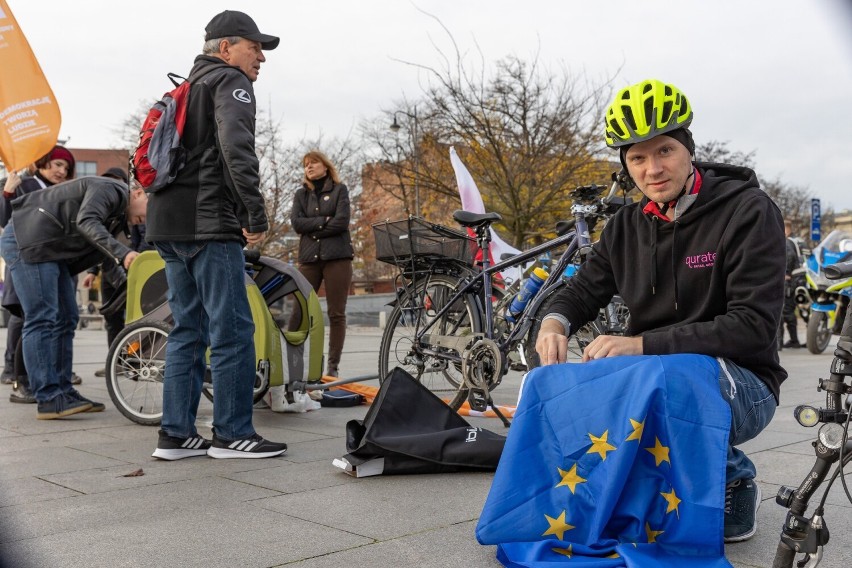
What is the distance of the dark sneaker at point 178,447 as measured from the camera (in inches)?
183

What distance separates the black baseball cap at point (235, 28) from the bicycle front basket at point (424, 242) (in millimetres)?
1602

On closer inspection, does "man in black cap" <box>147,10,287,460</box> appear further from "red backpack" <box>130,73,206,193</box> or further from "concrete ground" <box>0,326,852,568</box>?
"concrete ground" <box>0,326,852,568</box>

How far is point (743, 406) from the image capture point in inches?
110

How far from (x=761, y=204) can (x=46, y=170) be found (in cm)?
601

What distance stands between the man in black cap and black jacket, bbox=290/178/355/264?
3.14 meters

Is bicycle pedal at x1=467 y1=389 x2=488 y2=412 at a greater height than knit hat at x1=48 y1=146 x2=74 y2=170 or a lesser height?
lesser

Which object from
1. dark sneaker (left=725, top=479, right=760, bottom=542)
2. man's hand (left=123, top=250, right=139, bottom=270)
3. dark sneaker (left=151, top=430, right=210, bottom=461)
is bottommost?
dark sneaker (left=151, top=430, right=210, bottom=461)

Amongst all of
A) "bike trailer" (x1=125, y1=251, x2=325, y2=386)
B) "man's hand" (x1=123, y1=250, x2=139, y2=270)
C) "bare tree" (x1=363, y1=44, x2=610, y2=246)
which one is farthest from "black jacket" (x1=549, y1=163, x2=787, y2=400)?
"bare tree" (x1=363, y1=44, x2=610, y2=246)

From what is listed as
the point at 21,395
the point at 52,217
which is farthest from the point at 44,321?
the point at 21,395

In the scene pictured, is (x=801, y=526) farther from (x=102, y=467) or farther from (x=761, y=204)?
(x=102, y=467)

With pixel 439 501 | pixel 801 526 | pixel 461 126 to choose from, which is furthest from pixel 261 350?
pixel 461 126

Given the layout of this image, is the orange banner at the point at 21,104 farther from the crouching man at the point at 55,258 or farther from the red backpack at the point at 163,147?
the red backpack at the point at 163,147

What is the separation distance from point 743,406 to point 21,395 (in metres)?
6.02

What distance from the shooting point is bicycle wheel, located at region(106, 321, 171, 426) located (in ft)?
19.2
